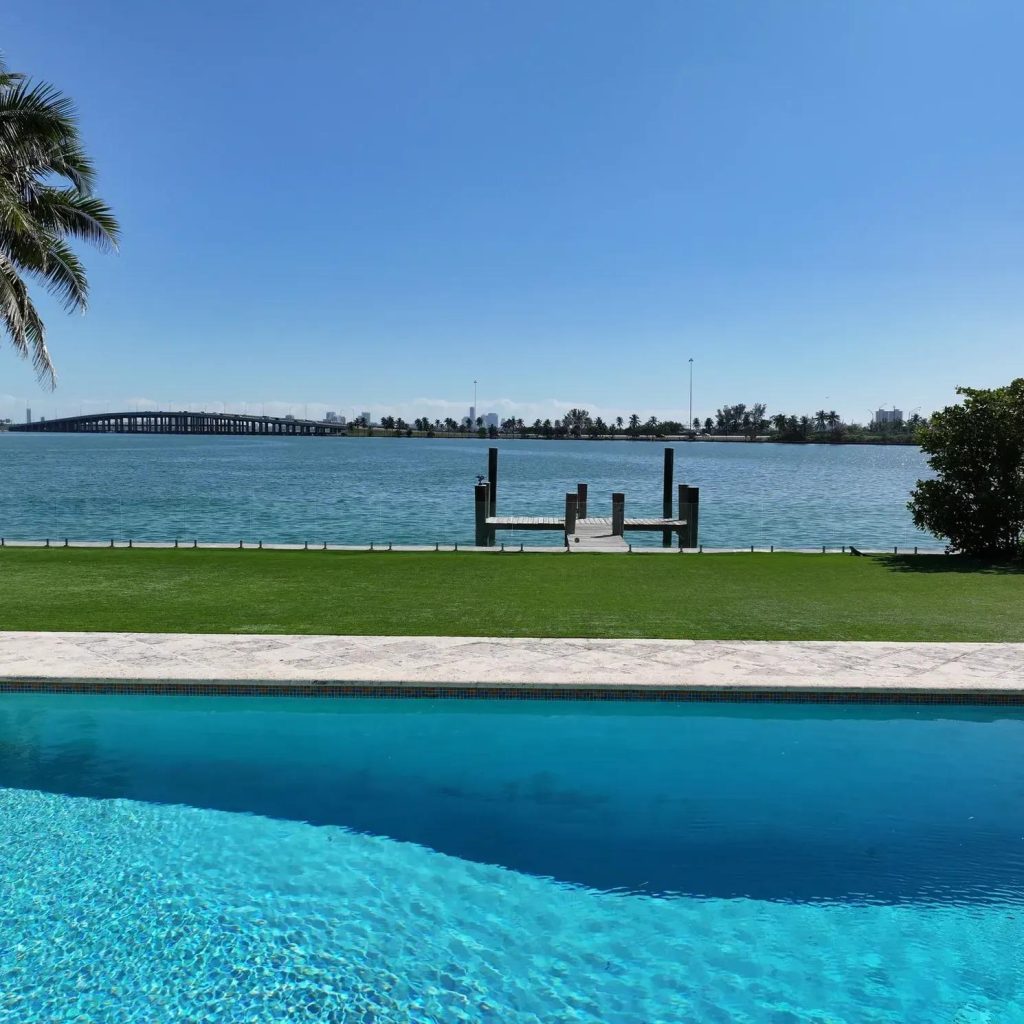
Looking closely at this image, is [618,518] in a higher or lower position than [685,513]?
lower

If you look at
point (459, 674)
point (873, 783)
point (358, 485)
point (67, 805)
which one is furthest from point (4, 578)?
point (358, 485)

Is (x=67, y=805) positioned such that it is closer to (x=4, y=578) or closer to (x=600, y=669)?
(x=600, y=669)

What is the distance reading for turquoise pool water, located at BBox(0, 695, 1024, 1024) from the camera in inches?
195

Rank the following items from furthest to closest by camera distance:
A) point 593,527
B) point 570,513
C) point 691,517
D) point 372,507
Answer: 1. point 372,507
2. point 593,527
3. point 691,517
4. point 570,513

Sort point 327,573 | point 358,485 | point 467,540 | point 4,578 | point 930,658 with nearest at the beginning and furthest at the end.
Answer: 1. point 930,658
2. point 4,578
3. point 327,573
4. point 467,540
5. point 358,485

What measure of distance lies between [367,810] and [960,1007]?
4.40 meters

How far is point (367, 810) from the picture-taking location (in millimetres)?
6988

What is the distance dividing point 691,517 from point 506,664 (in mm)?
16760

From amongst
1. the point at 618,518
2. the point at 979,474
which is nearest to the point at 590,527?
the point at 618,518

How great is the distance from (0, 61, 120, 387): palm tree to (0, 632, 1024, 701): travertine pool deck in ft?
27.5

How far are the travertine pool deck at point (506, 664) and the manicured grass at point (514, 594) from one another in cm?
63

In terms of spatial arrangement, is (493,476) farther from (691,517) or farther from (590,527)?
(691,517)

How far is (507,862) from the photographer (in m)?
6.29

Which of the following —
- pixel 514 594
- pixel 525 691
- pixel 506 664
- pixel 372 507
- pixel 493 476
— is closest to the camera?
pixel 525 691
